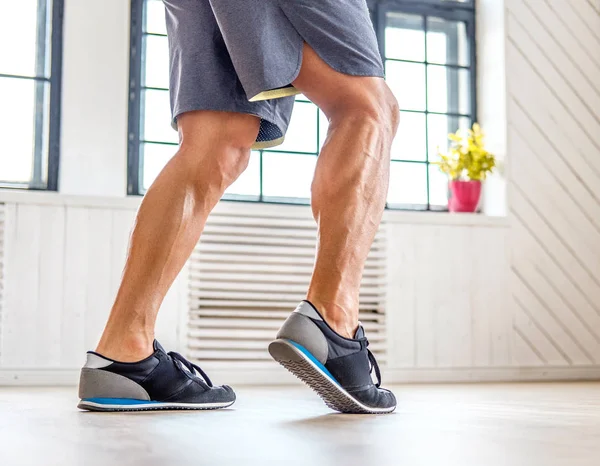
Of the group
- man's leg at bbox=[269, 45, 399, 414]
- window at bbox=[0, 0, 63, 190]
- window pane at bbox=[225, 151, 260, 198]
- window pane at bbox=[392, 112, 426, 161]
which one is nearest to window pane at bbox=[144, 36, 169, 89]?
window at bbox=[0, 0, 63, 190]

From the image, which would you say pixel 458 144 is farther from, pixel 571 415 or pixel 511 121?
pixel 571 415

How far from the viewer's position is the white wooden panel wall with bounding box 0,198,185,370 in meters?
2.94

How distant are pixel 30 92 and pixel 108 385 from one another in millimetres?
2232

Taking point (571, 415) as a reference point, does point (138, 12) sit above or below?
above

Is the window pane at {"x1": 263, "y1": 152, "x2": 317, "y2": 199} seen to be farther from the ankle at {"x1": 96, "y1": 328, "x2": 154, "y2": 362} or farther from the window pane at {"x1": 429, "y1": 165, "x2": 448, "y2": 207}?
the ankle at {"x1": 96, "y1": 328, "x2": 154, "y2": 362}

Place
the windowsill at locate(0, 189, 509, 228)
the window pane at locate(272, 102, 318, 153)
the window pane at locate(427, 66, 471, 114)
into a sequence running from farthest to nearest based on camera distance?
1. the window pane at locate(427, 66, 471, 114)
2. the window pane at locate(272, 102, 318, 153)
3. the windowsill at locate(0, 189, 509, 228)

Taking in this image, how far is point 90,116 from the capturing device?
327cm

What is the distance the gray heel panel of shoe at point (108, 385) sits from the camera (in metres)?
1.45

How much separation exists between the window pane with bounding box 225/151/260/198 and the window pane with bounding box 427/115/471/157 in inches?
33.8

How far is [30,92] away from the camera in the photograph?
3.37 m

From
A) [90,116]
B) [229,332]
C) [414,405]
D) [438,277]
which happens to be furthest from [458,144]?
[414,405]

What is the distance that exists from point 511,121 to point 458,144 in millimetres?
255

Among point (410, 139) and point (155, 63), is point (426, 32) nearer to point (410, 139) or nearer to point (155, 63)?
point (410, 139)

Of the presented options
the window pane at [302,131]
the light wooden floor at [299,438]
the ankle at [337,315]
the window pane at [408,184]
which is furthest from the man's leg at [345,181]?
the window pane at [408,184]
